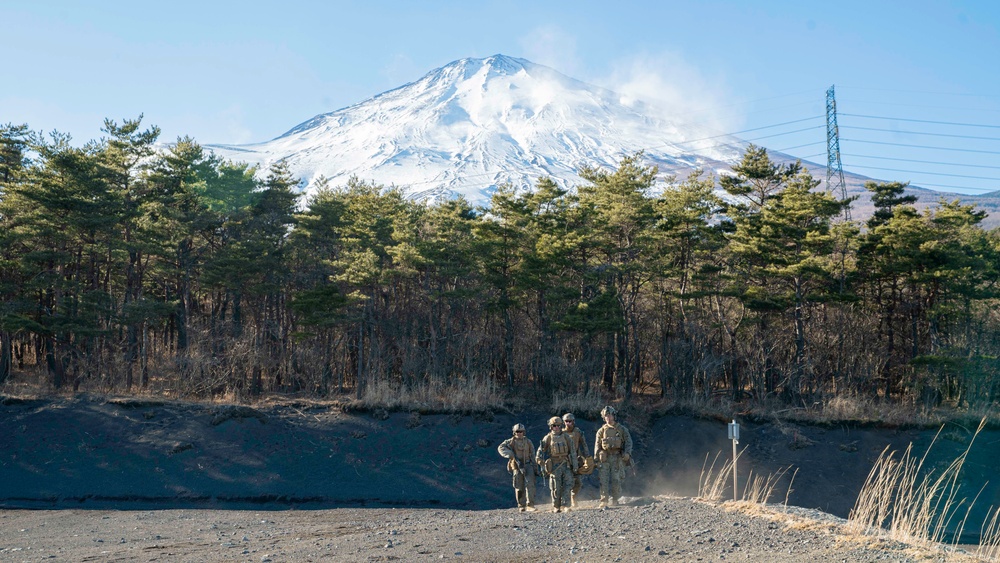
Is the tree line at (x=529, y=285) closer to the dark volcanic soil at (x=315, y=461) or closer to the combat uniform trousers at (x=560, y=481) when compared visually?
the dark volcanic soil at (x=315, y=461)

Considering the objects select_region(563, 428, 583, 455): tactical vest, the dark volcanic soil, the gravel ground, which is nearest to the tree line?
the dark volcanic soil

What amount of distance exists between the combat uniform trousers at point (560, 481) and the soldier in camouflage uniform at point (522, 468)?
663 millimetres

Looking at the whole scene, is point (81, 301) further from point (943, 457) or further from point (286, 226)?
point (943, 457)

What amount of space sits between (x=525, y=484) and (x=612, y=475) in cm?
173

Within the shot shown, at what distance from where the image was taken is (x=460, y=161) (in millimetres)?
141000

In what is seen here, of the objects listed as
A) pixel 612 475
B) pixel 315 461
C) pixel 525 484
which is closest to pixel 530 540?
pixel 612 475

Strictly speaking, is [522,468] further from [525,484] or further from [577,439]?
[577,439]

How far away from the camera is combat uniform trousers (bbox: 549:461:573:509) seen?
14.1m

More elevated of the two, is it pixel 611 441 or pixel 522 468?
pixel 611 441

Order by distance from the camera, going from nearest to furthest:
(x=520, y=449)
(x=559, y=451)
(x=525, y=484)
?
(x=559, y=451), (x=520, y=449), (x=525, y=484)

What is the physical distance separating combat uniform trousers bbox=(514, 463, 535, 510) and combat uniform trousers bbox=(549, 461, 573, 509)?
0.59m

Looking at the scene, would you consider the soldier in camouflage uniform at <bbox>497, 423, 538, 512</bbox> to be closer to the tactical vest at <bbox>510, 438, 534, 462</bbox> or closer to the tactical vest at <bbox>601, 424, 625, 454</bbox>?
the tactical vest at <bbox>510, 438, 534, 462</bbox>

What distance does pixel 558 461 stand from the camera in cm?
1431

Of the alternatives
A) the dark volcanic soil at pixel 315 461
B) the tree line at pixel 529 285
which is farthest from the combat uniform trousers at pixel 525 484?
the tree line at pixel 529 285
